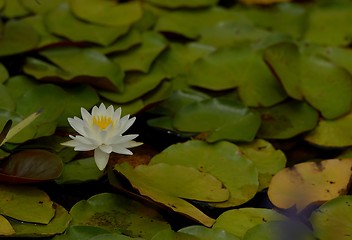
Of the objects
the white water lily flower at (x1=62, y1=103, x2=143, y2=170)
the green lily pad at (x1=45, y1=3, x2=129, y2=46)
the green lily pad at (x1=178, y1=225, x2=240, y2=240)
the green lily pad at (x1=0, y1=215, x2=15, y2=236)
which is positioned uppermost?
the white water lily flower at (x1=62, y1=103, x2=143, y2=170)

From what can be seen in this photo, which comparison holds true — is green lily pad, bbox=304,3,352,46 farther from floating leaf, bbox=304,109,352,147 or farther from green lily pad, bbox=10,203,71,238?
green lily pad, bbox=10,203,71,238

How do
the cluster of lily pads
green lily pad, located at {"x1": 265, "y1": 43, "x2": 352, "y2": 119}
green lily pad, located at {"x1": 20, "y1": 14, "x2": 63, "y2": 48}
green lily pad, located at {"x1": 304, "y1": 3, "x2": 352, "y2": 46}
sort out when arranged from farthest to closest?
green lily pad, located at {"x1": 304, "y1": 3, "x2": 352, "y2": 46} → green lily pad, located at {"x1": 20, "y1": 14, "x2": 63, "y2": 48} → green lily pad, located at {"x1": 265, "y1": 43, "x2": 352, "y2": 119} → the cluster of lily pads

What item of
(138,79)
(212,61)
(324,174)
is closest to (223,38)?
(212,61)

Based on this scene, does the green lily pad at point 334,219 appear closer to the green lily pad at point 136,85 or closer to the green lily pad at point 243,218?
the green lily pad at point 243,218

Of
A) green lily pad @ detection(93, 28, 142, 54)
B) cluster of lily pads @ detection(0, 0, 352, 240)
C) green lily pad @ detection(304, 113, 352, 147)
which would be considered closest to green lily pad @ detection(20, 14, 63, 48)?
cluster of lily pads @ detection(0, 0, 352, 240)

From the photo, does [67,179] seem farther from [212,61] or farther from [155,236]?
[212,61]

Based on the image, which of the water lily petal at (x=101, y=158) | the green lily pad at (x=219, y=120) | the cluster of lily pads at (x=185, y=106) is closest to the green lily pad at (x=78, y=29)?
the cluster of lily pads at (x=185, y=106)

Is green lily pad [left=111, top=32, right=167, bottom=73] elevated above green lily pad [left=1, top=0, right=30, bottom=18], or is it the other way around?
green lily pad [left=1, top=0, right=30, bottom=18]

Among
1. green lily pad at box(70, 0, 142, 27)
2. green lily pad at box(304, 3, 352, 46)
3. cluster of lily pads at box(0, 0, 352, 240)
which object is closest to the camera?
cluster of lily pads at box(0, 0, 352, 240)
